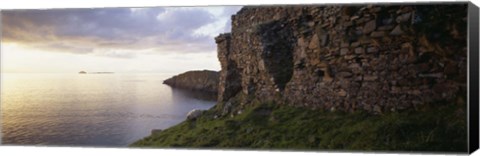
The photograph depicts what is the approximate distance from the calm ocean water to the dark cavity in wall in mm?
1563

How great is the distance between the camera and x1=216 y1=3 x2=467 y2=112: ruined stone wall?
8.02 meters

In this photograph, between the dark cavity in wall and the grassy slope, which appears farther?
the dark cavity in wall

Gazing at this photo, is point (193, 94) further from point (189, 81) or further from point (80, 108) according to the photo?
point (80, 108)

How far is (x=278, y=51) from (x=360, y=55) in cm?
223

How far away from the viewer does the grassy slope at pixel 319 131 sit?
7.95 m

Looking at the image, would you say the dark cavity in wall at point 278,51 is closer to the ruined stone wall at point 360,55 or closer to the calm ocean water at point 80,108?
the ruined stone wall at point 360,55

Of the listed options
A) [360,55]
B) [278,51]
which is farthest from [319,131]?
[278,51]

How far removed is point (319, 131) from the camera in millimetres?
8938

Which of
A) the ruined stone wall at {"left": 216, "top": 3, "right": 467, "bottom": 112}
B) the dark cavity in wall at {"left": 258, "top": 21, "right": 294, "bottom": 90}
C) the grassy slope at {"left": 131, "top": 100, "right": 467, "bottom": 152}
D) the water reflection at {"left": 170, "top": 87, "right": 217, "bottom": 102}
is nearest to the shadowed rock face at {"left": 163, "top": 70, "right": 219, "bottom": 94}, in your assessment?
the water reflection at {"left": 170, "top": 87, "right": 217, "bottom": 102}

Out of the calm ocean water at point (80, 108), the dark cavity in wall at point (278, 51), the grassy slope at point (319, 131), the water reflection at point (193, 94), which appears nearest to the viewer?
the grassy slope at point (319, 131)

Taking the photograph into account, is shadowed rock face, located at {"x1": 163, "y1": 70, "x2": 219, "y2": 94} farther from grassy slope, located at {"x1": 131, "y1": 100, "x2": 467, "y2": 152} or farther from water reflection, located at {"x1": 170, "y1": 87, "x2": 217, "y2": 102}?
grassy slope, located at {"x1": 131, "y1": 100, "x2": 467, "y2": 152}

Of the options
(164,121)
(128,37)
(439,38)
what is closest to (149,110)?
(164,121)

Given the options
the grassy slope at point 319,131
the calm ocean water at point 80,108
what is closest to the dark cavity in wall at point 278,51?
the grassy slope at point 319,131

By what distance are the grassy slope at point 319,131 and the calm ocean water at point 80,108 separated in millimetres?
422
